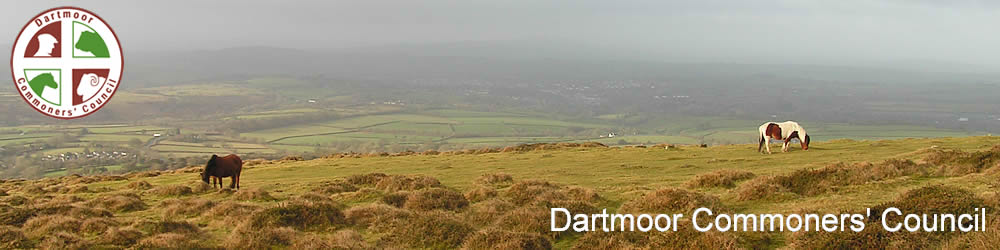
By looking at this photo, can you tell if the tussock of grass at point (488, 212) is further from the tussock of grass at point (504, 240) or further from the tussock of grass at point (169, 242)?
the tussock of grass at point (169, 242)

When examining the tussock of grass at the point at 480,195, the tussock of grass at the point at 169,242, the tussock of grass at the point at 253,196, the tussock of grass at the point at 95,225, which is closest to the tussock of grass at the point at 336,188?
the tussock of grass at the point at 253,196

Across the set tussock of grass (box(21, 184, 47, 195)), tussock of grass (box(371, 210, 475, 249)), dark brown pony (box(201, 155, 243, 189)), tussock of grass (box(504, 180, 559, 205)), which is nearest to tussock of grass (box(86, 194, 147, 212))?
dark brown pony (box(201, 155, 243, 189))

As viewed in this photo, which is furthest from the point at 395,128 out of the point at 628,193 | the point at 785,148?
the point at 628,193

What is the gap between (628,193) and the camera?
16.5 metres

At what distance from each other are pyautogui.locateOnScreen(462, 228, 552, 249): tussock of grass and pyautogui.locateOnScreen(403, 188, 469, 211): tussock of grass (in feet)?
12.9

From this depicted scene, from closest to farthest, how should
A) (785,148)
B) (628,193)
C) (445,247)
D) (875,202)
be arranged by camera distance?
(445,247), (875,202), (628,193), (785,148)

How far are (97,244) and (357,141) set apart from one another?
90.9m

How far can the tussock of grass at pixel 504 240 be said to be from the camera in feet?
33.4

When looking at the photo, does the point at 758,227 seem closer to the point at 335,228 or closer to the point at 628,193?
the point at 628,193

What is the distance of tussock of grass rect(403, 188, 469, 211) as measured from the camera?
14680 mm

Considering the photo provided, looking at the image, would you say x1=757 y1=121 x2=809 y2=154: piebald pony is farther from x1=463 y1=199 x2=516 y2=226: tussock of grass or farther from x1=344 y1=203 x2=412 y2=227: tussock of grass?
x1=344 y1=203 x2=412 y2=227: tussock of grass

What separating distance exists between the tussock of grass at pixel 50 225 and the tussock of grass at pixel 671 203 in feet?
37.7

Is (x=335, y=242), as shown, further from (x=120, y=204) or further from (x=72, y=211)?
(x=120, y=204)

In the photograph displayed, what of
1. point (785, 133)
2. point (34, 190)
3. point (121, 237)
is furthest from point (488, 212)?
point (34, 190)
